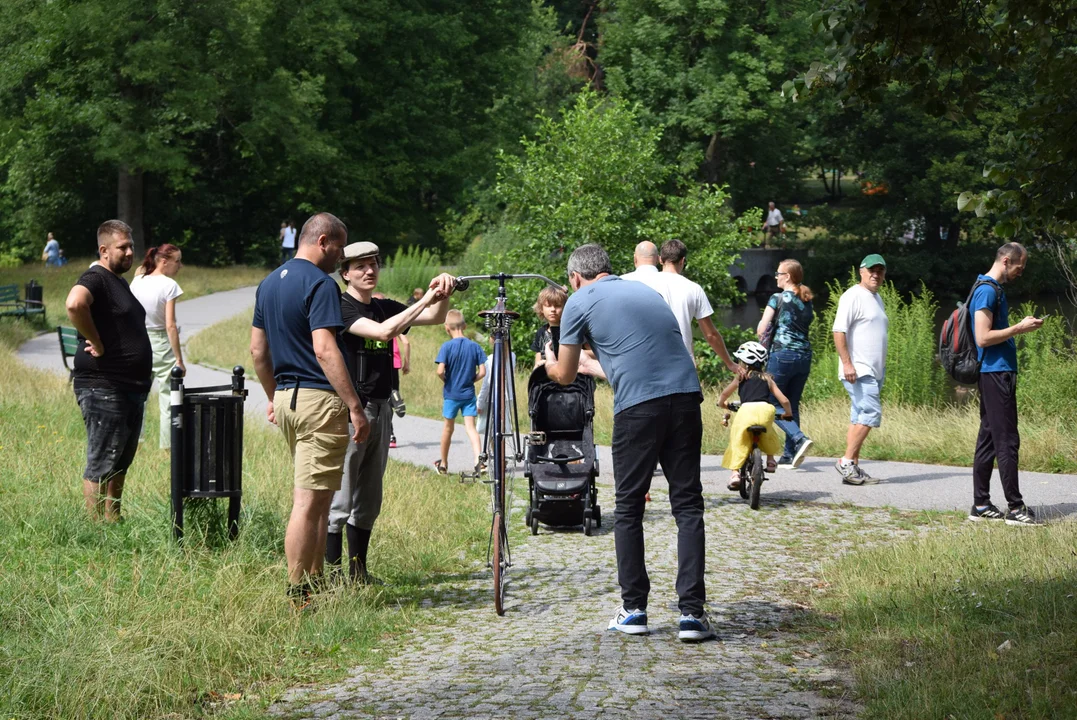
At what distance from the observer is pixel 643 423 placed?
20.7ft

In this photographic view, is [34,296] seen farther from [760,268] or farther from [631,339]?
[760,268]

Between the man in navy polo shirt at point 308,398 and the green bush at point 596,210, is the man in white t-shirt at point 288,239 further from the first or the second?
the man in navy polo shirt at point 308,398

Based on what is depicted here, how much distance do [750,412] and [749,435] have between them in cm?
18

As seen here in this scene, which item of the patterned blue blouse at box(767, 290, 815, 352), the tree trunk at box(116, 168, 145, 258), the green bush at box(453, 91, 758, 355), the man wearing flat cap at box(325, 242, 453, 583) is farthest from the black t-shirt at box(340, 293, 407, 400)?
the tree trunk at box(116, 168, 145, 258)

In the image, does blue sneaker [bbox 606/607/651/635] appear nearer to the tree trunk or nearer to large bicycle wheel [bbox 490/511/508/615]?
large bicycle wheel [bbox 490/511/508/615]

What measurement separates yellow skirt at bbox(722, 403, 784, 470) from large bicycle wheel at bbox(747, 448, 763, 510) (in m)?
0.06

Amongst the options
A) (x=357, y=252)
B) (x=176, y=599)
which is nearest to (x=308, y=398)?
(x=357, y=252)

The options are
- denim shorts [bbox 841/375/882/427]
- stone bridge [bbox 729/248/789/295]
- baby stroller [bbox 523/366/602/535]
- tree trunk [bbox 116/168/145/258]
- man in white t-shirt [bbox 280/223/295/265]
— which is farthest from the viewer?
stone bridge [bbox 729/248/789/295]

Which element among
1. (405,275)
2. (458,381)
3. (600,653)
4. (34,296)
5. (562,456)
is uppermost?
(405,275)

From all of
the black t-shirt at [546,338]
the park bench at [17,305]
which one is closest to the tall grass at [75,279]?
the park bench at [17,305]

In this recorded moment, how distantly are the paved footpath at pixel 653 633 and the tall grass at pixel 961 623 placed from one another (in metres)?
0.23

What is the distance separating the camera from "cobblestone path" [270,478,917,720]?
5.04m

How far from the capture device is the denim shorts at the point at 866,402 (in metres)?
10.8

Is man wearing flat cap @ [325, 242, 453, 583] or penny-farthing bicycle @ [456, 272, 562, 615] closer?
penny-farthing bicycle @ [456, 272, 562, 615]
